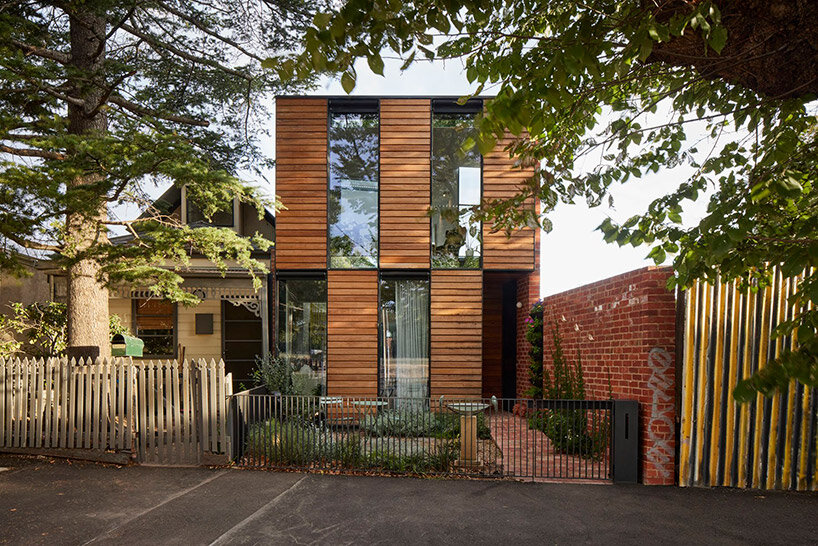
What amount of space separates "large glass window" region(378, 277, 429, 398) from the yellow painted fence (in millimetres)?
5504

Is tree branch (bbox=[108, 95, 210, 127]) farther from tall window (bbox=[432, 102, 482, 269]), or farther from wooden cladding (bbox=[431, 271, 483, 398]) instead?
wooden cladding (bbox=[431, 271, 483, 398])

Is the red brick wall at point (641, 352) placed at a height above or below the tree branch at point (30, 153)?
below

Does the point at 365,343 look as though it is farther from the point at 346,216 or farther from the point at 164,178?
the point at 164,178

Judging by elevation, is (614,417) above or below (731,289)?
below

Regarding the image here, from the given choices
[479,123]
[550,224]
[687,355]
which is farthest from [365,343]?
[479,123]

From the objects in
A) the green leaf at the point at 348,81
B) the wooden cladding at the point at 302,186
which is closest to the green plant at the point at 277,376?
the wooden cladding at the point at 302,186

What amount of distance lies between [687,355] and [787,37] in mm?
4094

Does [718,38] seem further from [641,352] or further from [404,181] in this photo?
[404,181]

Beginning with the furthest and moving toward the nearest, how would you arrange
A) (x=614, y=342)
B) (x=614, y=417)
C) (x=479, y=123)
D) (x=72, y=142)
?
(x=72, y=142), (x=614, y=342), (x=614, y=417), (x=479, y=123)

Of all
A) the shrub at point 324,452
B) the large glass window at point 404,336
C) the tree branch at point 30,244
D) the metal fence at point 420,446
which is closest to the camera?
the metal fence at point 420,446

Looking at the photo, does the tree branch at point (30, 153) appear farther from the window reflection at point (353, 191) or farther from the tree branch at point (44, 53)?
the window reflection at point (353, 191)

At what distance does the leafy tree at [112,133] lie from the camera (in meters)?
8.03

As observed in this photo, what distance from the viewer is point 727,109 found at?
4.25 meters

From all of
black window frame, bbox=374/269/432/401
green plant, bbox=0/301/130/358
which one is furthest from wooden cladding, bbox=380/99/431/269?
green plant, bbox=0/301/130/358
